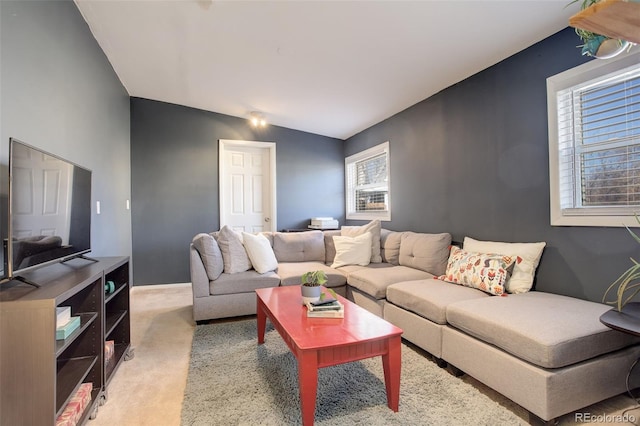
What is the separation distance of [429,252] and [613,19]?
2.30 m

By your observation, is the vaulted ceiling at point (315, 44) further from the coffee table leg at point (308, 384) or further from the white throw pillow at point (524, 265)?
the coffee table leg at point (308, 384)

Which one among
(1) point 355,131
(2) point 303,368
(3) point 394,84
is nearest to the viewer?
(2) point 303,368

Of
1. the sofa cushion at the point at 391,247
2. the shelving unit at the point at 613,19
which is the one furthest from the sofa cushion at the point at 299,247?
the shelving unit at the point at 613,19

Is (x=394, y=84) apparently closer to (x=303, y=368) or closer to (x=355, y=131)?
(x=355, y=131)

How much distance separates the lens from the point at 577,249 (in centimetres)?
209

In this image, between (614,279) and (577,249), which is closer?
(614,279)

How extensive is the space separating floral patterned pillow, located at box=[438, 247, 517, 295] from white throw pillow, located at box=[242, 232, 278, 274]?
5.55 ft

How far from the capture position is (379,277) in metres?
2.85

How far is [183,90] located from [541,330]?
14.0 ft

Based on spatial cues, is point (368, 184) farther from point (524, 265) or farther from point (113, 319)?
point (113, 319)

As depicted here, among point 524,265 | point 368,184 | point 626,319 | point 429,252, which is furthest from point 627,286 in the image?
point 368,184

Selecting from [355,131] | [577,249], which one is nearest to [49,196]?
[577,249]

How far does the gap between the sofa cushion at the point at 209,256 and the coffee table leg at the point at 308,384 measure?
1726 mm

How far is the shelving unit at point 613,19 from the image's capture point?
0.91 meters
